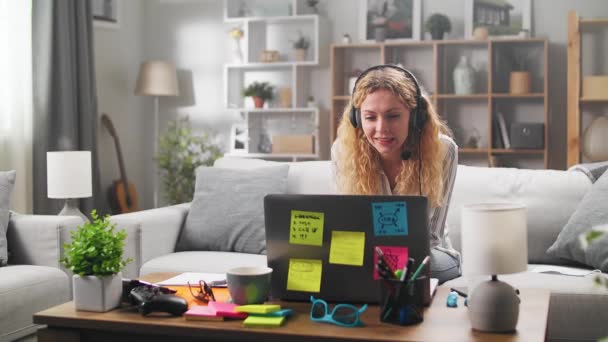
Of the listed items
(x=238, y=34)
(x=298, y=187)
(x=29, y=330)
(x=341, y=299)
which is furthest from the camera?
(x=238, y=34)

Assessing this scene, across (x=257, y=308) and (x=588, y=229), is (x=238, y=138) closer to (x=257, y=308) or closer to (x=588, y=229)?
(x=588, y=229)

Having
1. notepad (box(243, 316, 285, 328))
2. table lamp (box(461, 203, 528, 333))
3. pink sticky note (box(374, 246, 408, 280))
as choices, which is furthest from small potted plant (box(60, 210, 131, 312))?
table lamp (box(461, 203, 528, 333))

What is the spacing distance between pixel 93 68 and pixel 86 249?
3630mm

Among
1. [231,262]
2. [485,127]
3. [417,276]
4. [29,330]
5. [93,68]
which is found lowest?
[29,330]

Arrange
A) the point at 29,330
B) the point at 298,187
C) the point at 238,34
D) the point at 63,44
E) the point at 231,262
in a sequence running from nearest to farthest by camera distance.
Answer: the point at 29,330 → the point at 231,262 → the point at 298,187 → the point at 63,44 → the point at 238,34

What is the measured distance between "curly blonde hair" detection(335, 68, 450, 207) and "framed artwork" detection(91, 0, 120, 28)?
357cm

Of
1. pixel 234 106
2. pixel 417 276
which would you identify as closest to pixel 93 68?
pixel 234 106

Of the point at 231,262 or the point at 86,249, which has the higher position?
the point at 86,249

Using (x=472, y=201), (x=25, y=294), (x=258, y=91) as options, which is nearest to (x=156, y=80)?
(x=258, y=91)

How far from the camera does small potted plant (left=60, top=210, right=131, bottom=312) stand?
169 centimetres

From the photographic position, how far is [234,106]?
5855 mm

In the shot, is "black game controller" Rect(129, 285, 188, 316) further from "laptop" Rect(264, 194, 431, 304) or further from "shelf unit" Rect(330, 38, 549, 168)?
"shelf unit" Rect(330, 38, 549, 168)

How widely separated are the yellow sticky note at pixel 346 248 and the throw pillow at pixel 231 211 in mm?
1578

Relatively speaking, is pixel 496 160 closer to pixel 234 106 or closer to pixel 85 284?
pixel 234 106
